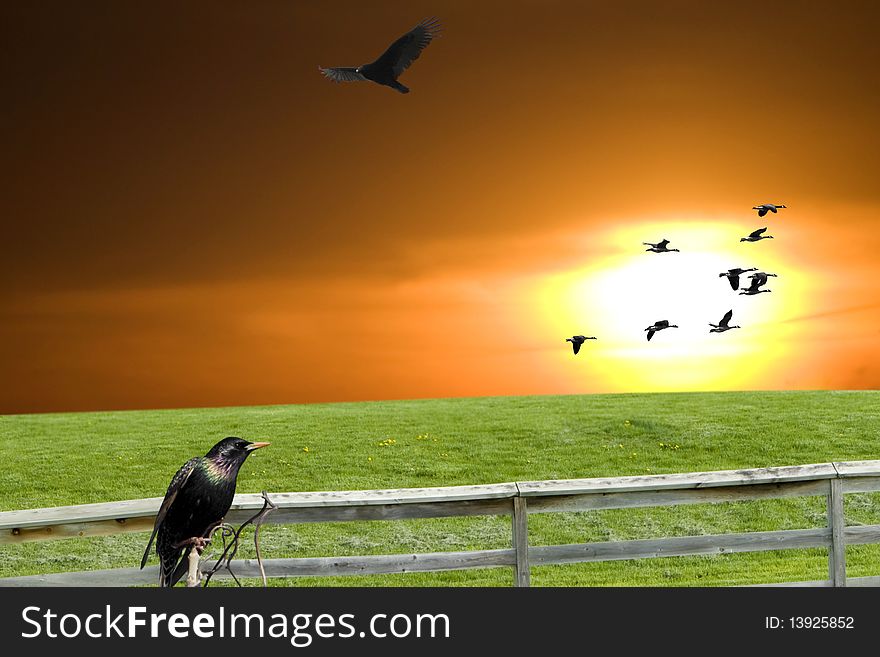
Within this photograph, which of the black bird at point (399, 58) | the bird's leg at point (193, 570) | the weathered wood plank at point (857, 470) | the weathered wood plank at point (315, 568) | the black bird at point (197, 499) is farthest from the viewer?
the black bird at point (399, 58)

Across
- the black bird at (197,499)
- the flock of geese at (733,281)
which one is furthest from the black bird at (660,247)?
the black bird at (197,499)

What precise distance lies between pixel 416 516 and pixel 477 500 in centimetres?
38

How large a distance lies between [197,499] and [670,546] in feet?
11.7

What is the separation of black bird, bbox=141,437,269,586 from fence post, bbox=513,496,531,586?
238cm

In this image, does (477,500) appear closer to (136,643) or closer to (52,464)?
(136,643)

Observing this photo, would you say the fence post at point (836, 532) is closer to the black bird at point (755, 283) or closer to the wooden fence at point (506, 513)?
the wooden fence at point (506, 513)

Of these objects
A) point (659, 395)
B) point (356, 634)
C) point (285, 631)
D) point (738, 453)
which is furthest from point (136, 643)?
point (659, 395)

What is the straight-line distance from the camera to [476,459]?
Result: 48.9ft

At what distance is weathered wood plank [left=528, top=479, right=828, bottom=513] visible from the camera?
18.5ft

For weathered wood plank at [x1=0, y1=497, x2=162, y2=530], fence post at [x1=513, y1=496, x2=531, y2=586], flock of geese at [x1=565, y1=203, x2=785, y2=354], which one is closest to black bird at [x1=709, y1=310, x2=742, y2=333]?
flock of geese at [x1=565, y1=203, x2=785, y2=354]

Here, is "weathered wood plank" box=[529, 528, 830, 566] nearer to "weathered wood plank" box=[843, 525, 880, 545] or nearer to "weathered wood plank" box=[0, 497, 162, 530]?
"weathered wood plank" box=[843, 525, 880, 545]

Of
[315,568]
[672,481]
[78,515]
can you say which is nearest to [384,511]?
[315,568]

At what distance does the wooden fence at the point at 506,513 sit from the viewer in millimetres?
5035

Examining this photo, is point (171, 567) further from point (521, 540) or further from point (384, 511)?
point (521, 540)
